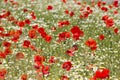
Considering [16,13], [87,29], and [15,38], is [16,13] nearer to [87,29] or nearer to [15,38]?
[87,29]

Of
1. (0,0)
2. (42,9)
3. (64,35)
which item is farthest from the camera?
(0,0)

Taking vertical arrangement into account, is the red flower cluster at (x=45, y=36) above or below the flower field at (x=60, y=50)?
above

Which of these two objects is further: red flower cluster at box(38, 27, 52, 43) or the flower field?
red flower cluster at box(38, 27, 52, 43)

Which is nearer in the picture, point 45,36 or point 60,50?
Result: point 45,36

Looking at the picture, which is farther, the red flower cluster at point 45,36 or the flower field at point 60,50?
the red flower cluster at point 45,36

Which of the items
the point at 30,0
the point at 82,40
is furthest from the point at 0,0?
the point at 82,40

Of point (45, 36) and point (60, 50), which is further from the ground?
point (45, 36)

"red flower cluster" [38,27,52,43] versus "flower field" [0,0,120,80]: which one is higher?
"red flower cluster" [38,27,52,43]

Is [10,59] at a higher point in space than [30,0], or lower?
higher
